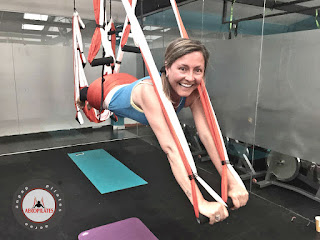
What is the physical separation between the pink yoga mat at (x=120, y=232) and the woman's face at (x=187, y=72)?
125 centimetres

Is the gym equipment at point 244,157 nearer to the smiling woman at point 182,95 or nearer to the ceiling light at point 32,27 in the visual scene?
the smiling woman at point 182,95

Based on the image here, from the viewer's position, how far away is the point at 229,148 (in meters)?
3.21

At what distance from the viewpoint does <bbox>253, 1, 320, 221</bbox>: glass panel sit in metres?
2.18

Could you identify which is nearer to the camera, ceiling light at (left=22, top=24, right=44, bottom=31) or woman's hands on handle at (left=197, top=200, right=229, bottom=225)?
woman's hands on handle at (left=197, top=200, right=229, bottom=225)

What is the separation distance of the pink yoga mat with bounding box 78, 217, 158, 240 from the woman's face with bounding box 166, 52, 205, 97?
1.25 m

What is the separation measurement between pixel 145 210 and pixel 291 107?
63.1 inches

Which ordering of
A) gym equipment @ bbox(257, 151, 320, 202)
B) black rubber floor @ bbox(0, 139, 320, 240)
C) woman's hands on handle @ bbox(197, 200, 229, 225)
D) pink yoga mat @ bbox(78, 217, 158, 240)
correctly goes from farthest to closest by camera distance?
1. gym equipment @ bbox(257, 151, 320, 202)
2. black rubber floor @ bbox(0, 139, 320, 240)
3. pink yoga mat @ bbox(78, 217, 158, 240)
4. woman's hands on handle @ bbox(197, 200, 229, 225)

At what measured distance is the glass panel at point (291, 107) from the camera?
7.16 ft

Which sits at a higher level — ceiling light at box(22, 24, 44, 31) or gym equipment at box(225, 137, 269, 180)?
ceiling light at box(22, 24, 44, 31)

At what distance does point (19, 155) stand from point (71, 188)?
1525 millimetres

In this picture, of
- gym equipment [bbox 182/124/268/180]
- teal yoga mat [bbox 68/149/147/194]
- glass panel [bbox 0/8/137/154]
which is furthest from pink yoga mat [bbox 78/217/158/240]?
glass panel [bbox 0/8/137/154]

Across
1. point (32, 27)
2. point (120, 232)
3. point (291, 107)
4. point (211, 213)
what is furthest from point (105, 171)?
point (32, 27)

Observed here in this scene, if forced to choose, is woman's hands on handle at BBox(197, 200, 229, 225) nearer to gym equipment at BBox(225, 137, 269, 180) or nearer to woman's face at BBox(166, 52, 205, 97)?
woman's face at BBox(166, 52, 205, 97)

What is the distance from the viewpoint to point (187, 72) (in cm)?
115
